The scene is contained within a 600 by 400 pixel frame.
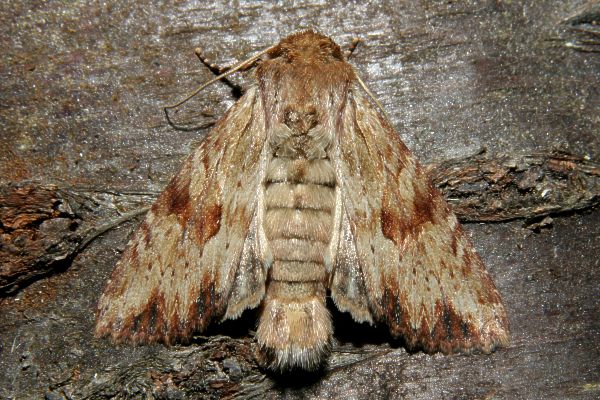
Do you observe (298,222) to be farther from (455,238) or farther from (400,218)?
(455,238)

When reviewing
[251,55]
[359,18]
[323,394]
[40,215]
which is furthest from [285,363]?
[359,18]

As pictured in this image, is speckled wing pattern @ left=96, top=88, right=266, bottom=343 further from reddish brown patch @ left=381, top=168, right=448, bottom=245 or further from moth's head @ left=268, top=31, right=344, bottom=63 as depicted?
reddish brown patch @ left=381, top=168, right=448, bottom=245

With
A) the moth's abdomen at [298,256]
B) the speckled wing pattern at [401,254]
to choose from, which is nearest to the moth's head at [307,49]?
the speckled wing pattern at [401,254]

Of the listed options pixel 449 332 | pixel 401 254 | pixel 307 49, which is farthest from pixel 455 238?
pixel 307 49

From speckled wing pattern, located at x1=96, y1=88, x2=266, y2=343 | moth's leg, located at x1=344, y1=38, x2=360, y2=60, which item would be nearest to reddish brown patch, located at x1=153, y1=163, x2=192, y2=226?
speckled wing pattern, located at x1=96, y1=88, x2=266, y2=343

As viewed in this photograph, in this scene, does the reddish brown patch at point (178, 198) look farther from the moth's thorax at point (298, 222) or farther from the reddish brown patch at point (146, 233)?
the moth's thorax at point (298, 222)

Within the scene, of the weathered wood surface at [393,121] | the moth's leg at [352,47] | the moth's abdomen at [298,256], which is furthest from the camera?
the moth's leg at [352,47]

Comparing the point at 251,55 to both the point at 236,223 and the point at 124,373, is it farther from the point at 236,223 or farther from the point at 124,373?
the point at 124,373
